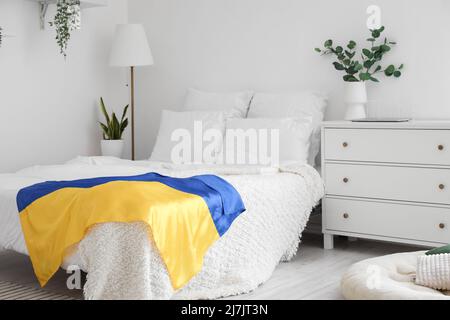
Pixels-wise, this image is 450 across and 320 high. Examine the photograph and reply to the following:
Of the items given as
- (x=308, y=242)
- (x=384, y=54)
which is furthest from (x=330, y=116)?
(x=308, y=242)

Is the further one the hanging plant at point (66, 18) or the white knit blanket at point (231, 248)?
the hanging plant at point (66, 18)

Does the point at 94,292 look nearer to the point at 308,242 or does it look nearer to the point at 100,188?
the point at 100,188

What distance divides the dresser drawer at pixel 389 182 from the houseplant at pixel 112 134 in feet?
6.03

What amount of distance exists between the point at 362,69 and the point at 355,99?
270 millimetres

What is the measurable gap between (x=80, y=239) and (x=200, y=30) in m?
2.72

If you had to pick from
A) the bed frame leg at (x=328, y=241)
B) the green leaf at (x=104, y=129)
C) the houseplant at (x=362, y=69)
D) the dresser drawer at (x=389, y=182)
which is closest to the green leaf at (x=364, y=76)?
the houseplant at (x=362, y=69)

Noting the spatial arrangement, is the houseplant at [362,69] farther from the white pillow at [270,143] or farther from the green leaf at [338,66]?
the white pillow at [270,143]

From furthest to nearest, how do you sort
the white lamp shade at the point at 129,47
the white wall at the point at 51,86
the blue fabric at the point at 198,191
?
the white lamp shade at the point at 129,47 < the white wall at the point at 51,86 < the blue fabric at the point at 198,191

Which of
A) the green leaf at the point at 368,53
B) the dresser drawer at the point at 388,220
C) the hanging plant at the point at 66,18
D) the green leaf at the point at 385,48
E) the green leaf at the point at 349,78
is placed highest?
the hanging plant at the point at 66,18

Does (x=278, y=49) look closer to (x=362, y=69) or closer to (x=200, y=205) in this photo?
(x=362, y=69)

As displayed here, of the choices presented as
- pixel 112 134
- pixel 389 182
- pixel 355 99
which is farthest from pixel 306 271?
pixel 112 134

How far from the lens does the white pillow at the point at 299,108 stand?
14.8 ft

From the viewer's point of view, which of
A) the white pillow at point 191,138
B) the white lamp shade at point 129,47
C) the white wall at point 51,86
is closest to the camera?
the white pillow at point 191,138

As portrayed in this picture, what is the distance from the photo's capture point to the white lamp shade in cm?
526
